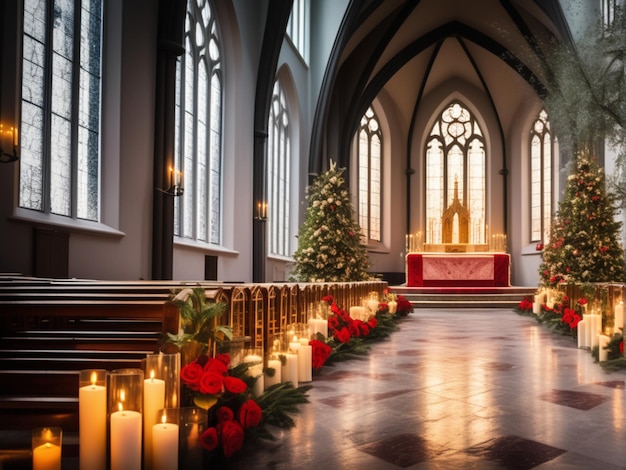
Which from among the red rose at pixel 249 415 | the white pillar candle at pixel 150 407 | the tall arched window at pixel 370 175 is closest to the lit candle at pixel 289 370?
the red rose at pixel 249 415

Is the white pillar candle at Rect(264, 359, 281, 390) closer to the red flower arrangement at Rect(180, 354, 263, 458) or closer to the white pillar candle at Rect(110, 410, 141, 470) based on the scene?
the red flower arrangement at Rect(180, 354, 263, 458)

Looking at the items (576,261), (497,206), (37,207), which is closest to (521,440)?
(37,207)

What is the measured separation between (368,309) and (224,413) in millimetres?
7272

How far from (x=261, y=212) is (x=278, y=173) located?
132 inches

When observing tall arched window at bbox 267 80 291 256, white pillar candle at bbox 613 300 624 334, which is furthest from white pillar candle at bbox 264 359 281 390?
Answer: tall arched window at bbox 267 80 291 256

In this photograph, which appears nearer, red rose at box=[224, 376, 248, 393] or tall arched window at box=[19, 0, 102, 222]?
red rose at box=[224, 376, 248, 393]

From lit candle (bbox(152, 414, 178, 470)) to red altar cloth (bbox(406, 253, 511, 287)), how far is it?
17.1m

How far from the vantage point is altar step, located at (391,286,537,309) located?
55.0ft

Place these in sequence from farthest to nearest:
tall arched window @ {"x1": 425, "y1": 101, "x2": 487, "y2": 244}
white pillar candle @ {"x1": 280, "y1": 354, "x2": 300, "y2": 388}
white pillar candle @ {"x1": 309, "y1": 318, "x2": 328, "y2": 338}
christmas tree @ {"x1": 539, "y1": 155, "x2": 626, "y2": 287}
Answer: tall arched window @ {"x1": 425, "y1": 101, "x2": 487, "y2": 244} → christmas tree @ {"x1": 539, "y1": 155, "x2": 626, "y2": 287} → white pillar candle @ {"x1": 309, "y1": 318, "x2": 328, "y2": 338} → white pillar candle @ {"x1": 280, "y1": 354, "x2": 300, "y2": 388}

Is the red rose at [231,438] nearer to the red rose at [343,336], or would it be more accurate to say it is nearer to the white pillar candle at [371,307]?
the red rose at [343,336]

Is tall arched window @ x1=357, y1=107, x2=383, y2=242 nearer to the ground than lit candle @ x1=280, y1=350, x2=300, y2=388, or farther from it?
farther from it

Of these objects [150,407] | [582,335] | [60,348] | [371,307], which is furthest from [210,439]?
[371,307]

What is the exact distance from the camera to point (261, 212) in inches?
536

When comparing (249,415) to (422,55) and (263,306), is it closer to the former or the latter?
(263,306)
